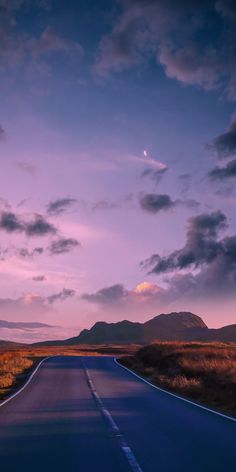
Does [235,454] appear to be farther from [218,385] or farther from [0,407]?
[218,385]

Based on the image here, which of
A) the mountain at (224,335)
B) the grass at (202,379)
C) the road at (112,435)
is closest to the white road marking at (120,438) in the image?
the road at (112,435)

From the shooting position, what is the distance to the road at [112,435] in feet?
27.8

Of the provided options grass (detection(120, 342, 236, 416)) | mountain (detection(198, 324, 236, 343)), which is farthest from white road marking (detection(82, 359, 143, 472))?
mountain (detection(198, 324, 236, 343))

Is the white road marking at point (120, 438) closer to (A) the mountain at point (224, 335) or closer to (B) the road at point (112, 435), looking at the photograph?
(B) the road at point (112, 435)

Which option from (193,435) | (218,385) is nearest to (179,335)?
(218,385)

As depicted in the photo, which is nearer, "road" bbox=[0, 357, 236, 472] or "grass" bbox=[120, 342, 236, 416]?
"road" bbox=[0, 357, 236, 472]

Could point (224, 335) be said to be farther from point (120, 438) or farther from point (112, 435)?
point (120, 438)

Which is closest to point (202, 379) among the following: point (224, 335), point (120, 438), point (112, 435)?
point (112, 435)

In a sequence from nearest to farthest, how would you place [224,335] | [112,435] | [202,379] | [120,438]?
[120,438] → [112,435] → [202,379] → [224,335]

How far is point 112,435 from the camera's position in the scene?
11.2 metres

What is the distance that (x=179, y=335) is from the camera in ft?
648

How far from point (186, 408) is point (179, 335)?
18522 cm

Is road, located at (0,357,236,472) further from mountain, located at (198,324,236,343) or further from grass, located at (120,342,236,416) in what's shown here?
→ mountain, located at (198,324,236,343)

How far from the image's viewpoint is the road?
27.8ft
